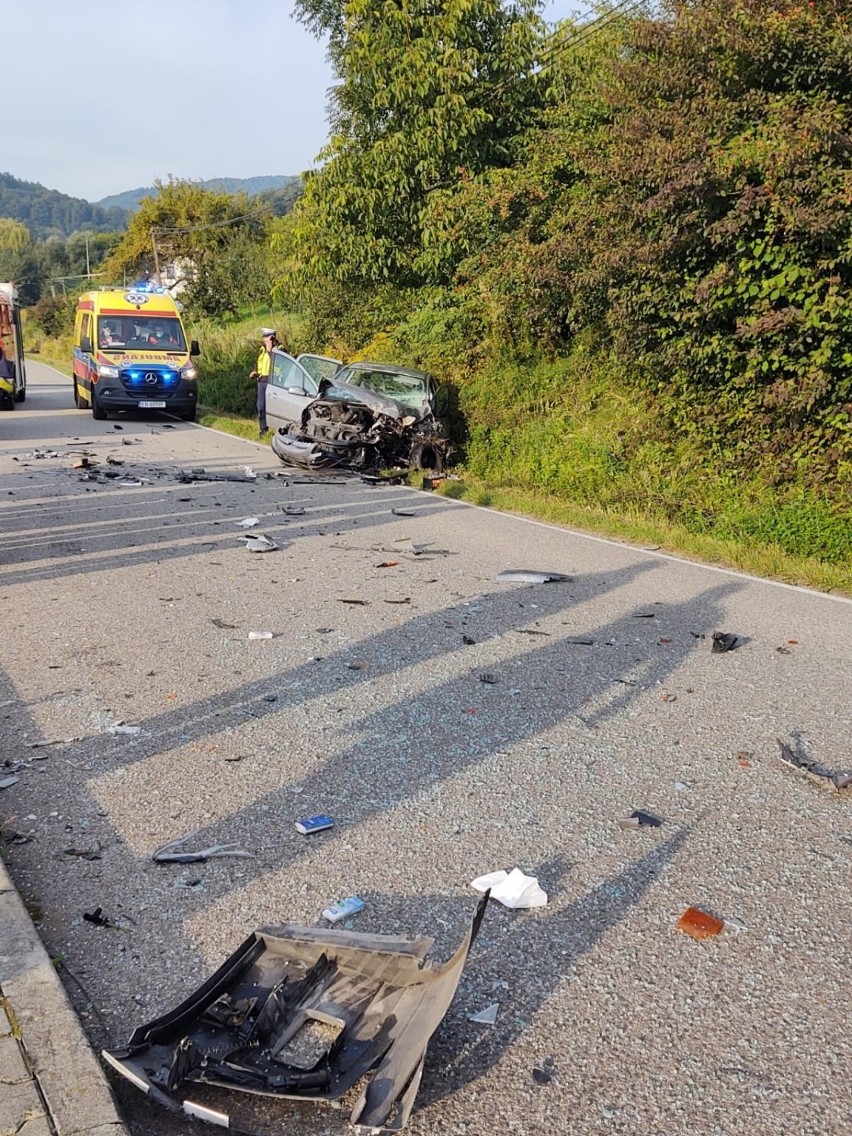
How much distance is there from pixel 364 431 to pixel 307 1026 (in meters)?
13.2

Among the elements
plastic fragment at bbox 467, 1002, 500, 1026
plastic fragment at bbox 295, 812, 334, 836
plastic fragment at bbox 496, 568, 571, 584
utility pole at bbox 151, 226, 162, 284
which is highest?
utility pole at bbox 151, 226, 162, 284

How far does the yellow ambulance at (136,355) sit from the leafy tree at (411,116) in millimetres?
4707

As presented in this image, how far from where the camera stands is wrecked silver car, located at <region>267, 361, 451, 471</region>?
51.4 ft

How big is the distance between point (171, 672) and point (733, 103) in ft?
30.3

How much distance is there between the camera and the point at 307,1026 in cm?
299

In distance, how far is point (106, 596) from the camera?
8078 millimetres

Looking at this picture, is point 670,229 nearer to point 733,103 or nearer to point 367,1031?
point 733,103

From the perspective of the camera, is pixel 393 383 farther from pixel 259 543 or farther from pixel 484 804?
pixel 484 804

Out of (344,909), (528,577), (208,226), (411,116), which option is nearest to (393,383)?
(411,116)

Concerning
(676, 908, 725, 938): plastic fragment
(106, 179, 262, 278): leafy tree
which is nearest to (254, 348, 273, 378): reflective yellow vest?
(676, 908, 725, 938): plastic fragment

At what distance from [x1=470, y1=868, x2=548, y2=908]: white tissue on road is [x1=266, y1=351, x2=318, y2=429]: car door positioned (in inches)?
535

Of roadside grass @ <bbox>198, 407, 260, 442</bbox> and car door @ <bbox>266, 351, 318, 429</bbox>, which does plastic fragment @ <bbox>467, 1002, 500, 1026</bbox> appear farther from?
roadside grass @ <bbox>198, 407, 260, 442</bbox>

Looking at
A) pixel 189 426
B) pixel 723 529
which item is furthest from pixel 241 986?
pixel 189 426

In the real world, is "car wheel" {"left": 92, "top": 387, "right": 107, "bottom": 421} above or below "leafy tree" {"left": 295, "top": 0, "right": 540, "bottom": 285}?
below
